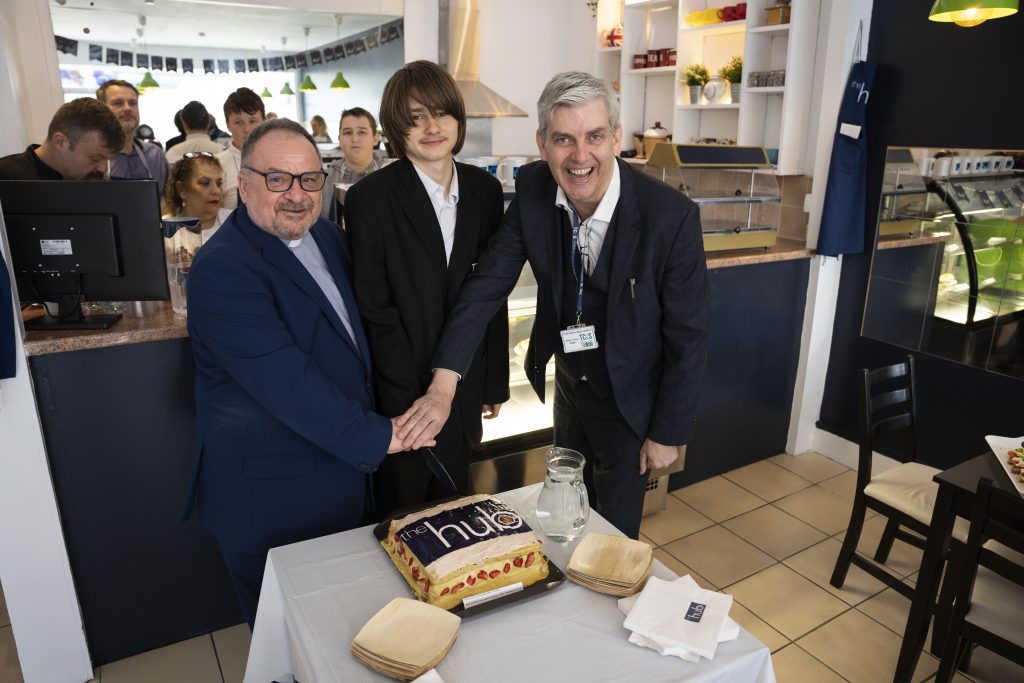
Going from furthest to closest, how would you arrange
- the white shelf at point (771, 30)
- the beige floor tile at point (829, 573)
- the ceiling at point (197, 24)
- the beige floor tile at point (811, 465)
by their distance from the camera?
1. the ceiling at point (197, 24)
2. the white shelf at point (771, 30)
3. the beige floor tile at point (811, 465)
4. the beige floor tile at point (829, 573)

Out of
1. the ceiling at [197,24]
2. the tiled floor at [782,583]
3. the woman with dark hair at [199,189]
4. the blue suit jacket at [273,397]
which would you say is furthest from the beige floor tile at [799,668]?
the ceiling at [197,24]

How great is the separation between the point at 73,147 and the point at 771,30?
3695mm

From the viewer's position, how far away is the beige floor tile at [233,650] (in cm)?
233

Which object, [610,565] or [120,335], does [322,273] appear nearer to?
[120,335]

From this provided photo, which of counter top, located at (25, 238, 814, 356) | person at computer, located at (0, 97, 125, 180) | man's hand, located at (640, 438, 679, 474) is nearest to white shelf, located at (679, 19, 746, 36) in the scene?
man's hand, located at (640, 438, 679, 474)

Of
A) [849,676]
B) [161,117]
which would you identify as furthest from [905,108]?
[161,117]

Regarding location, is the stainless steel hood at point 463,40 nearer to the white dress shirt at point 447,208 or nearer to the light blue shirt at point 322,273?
the white dress shirt at point 447,208

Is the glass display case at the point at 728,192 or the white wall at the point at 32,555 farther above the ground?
the glass display case at the point at 728,192

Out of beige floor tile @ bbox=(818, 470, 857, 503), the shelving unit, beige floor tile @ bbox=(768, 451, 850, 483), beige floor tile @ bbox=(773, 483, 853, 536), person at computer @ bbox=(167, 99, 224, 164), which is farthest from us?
person at computer @ bbox=(167, 99, 224, 164)

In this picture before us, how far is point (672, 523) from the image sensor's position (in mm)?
3277

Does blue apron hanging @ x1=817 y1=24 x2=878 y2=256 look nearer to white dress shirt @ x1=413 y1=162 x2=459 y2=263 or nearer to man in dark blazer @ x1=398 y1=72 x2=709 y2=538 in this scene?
man in dark blazer @ x1=398 y1=72 x2=709 y2=538

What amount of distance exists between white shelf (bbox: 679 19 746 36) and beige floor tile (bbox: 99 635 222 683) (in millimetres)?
4485

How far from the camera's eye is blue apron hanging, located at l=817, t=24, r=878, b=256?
337 centimetres

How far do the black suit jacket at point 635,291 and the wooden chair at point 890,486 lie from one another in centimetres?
91
